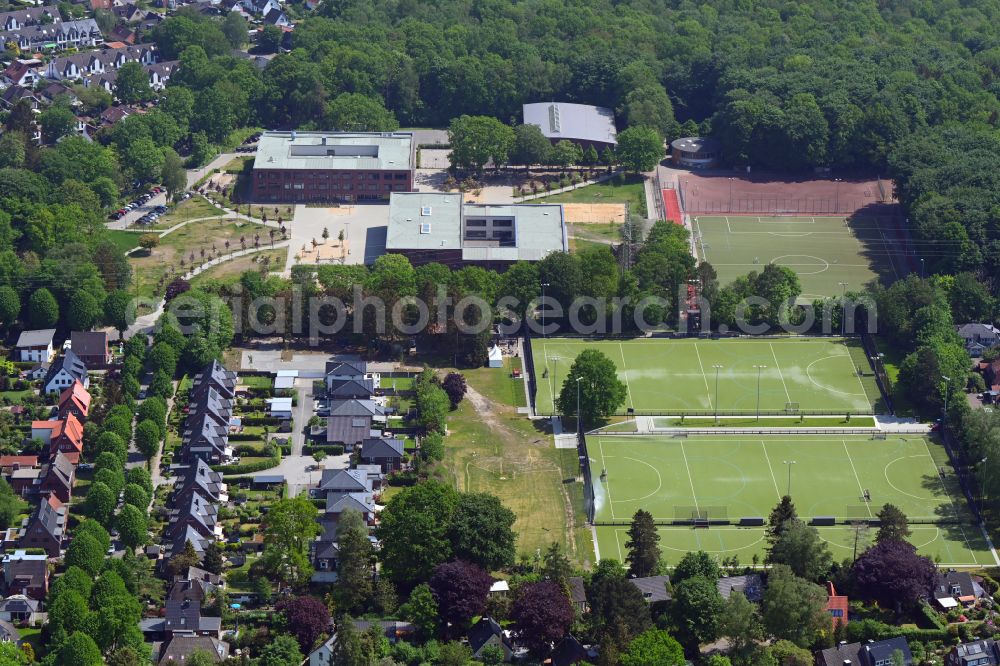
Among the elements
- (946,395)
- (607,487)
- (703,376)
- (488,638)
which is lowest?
(488,638)

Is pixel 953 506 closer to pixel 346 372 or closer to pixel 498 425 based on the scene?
pixel 498 425

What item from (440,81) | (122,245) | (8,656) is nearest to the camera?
(8,656)

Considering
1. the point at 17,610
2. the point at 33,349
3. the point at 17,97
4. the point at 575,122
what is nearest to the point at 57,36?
the point at 17,97

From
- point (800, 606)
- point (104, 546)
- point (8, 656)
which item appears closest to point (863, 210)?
point (800, 606)

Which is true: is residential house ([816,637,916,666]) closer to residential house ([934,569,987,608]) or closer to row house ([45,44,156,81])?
residential house ([934,569,987,608])

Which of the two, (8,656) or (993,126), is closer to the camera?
(8,656)

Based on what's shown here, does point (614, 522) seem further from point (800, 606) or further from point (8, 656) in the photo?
point (8, 656)

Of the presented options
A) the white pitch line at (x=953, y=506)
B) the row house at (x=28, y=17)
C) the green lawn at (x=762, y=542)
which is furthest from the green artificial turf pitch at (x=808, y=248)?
the row house at (x=28, y=17)
